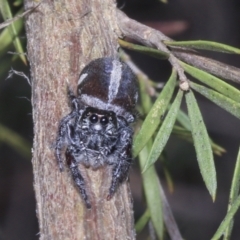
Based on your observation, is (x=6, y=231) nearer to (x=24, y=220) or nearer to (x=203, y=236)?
(x=24, y=220)

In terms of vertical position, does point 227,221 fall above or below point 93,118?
below

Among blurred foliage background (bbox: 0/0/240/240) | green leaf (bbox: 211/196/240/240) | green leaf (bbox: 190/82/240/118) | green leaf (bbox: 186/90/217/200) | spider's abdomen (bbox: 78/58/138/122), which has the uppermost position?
blurred foliage background (bbox: 0/0/240/240)

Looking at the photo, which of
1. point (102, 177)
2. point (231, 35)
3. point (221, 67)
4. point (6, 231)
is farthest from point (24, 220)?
point (221, 67)

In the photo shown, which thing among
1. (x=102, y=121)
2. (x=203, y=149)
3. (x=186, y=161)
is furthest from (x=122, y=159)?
(x=186, y=161)

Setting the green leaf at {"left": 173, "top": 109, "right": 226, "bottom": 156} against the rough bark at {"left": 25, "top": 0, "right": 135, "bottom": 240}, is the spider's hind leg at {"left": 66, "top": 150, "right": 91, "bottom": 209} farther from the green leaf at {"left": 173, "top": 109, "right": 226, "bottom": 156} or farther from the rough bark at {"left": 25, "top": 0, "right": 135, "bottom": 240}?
the green leaf at {"left": 173, "top": 109, "right": 226, "bottom": 156}

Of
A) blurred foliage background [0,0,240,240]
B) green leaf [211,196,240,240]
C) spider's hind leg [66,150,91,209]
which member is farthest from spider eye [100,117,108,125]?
blurred foliage background [0,0,240,240]

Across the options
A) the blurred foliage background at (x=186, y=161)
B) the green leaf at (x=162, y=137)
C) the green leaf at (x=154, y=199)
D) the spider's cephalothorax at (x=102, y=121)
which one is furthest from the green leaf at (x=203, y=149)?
the blurred foliage background at (x=186, y=161)

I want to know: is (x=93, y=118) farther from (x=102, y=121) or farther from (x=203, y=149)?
(x=203, y=149)
